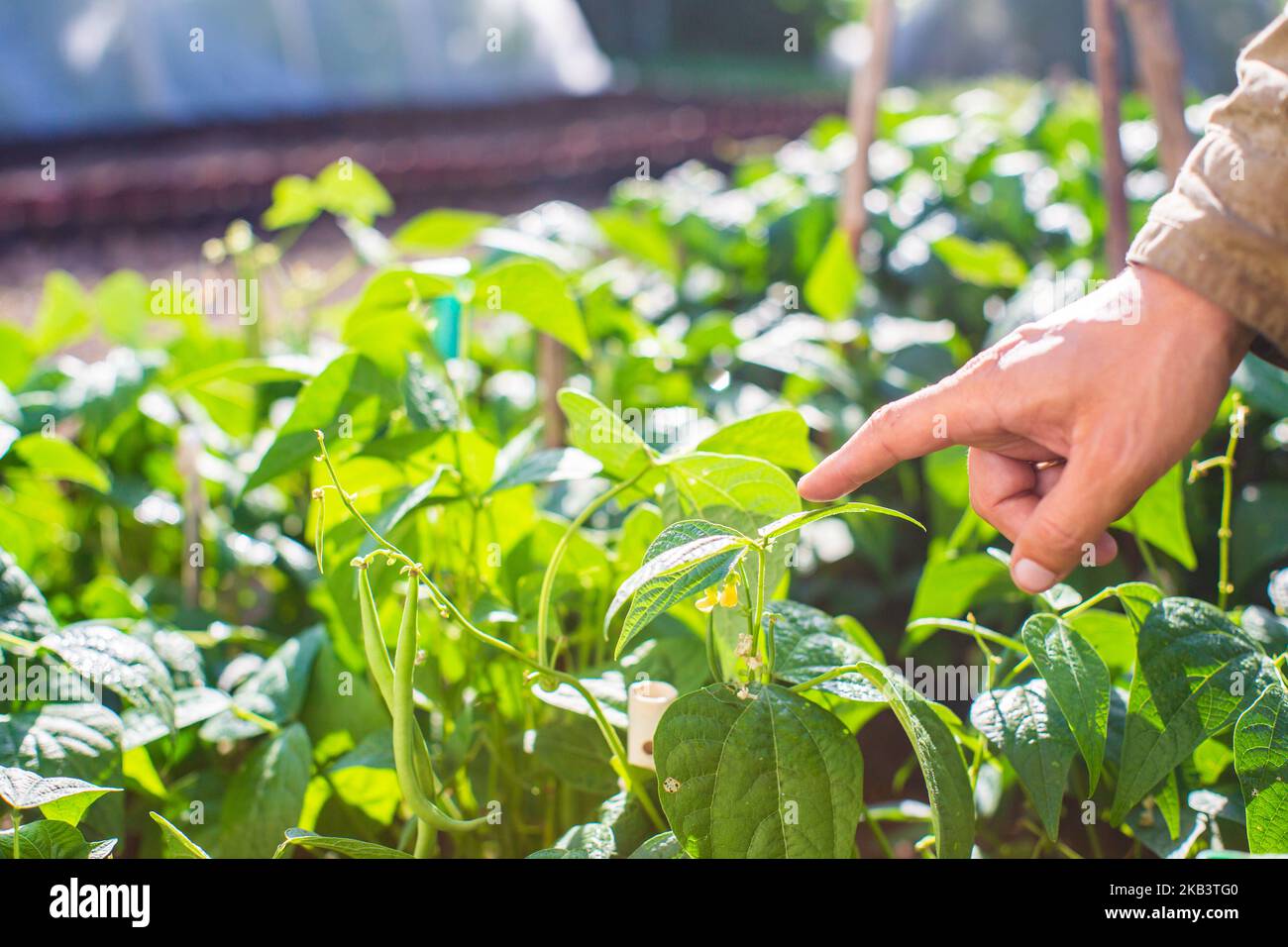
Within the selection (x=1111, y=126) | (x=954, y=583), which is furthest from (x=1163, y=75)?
(x=954, y=583)

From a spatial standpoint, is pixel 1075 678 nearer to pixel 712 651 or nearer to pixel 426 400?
pixel 712 651

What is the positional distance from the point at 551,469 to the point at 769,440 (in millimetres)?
159

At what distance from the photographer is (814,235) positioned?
1.79 metres

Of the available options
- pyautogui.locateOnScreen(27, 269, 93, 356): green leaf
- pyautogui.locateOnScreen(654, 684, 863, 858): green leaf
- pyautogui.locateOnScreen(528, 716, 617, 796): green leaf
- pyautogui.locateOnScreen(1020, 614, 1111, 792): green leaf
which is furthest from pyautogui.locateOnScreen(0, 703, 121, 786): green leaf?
pyautogui.locateOnScreen(27, 269, 93, 356): green leaf

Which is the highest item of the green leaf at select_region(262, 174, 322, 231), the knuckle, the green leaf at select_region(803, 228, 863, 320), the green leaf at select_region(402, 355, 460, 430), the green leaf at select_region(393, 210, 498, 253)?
the green leaf at select_region(262, 174, 322, 231)

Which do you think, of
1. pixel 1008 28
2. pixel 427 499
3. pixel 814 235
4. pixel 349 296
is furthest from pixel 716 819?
pixel 1008 28

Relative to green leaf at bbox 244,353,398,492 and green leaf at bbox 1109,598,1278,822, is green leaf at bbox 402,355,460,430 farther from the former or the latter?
green leaf at bbox 1109,598,1278,822

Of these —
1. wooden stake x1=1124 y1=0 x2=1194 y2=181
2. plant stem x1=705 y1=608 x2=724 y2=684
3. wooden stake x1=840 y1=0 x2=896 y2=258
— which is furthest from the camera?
wooden stake x1=840 y1=0 x2=896 y2=258

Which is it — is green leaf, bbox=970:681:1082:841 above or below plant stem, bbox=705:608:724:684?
below

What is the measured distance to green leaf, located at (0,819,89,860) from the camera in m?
0.62

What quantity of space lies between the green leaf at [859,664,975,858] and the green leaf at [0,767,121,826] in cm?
44

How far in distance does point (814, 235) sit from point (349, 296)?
76.1 inches

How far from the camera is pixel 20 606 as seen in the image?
77 centimetres

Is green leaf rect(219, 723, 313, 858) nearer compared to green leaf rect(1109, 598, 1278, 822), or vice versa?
green leaf rect(1109, 598, 1278, 822)
